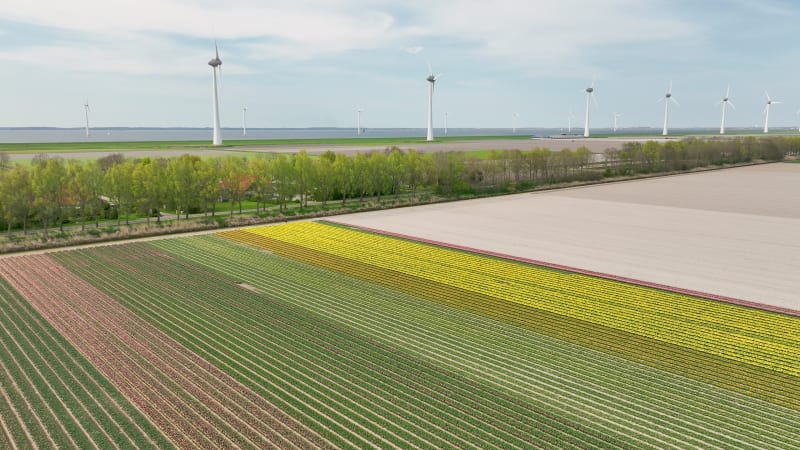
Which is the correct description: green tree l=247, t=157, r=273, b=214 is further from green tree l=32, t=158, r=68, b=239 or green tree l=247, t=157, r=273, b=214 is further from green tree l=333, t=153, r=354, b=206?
green tree l=32, t=158, r=68, b=239

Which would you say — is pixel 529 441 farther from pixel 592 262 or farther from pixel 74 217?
pixel 74 217

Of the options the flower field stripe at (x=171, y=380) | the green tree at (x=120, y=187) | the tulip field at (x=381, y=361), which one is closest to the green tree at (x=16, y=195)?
the green tree at (x=120, y=187)

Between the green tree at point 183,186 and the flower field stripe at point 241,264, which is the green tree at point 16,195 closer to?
the green tree at point 183,186

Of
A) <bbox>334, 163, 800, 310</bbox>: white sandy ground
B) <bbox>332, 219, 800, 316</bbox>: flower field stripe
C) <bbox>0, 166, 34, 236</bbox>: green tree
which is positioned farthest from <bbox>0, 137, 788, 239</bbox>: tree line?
<bbox>332, 219, 800, 316</bbox>: flower field stripe

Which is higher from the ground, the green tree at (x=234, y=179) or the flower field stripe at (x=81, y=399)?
the green tree at (x=234, y=179)

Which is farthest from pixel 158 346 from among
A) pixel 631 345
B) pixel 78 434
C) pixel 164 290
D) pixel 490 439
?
pixel 631 345

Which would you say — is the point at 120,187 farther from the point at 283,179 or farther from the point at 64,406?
the point at 64,406

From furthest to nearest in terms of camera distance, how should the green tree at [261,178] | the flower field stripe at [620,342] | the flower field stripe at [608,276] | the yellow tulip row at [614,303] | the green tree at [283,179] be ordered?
the green tree at [283,179], the green tree at [261,178], the flower field stripe at [608,276], the yellow tulip row at [614,303], the flower field stripe at [620,342]
